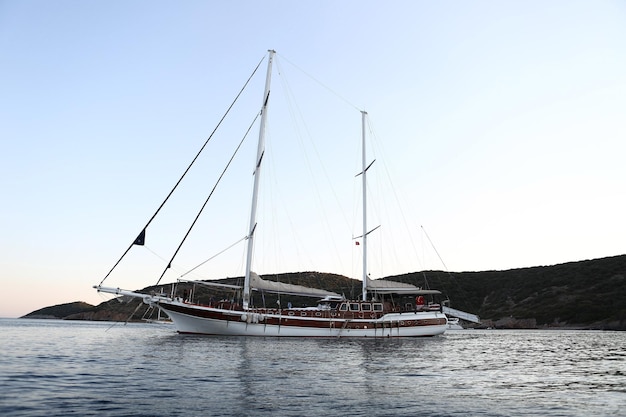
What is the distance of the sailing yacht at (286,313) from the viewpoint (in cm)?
4622

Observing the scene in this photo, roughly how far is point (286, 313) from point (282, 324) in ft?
5.15

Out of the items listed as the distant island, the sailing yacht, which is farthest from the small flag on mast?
the distant island

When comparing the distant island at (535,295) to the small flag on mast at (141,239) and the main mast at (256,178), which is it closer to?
the main mast at (256,178)

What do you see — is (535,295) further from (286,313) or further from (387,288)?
(286,313)

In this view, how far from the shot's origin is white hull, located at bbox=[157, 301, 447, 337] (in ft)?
152

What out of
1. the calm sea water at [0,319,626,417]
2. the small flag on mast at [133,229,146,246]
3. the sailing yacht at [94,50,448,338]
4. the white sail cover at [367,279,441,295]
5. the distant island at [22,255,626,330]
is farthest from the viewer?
the distant island at [22,255,626,330]

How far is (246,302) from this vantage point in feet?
157

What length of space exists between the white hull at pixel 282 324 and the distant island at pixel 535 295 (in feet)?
62.6

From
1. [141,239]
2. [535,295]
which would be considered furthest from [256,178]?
[535,295]

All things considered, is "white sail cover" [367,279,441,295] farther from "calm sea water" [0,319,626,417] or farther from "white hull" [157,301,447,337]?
"calm sea water" [0,319,626,417]

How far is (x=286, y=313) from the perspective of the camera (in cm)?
5012

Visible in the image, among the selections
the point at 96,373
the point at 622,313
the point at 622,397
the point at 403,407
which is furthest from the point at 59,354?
the point at 622,313

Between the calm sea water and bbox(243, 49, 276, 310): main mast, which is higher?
bbox(243, 49, 276, 310): main mast

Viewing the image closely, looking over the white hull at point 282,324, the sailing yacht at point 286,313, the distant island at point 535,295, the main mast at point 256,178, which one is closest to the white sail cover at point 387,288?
the sailing yacht at point 286,313
